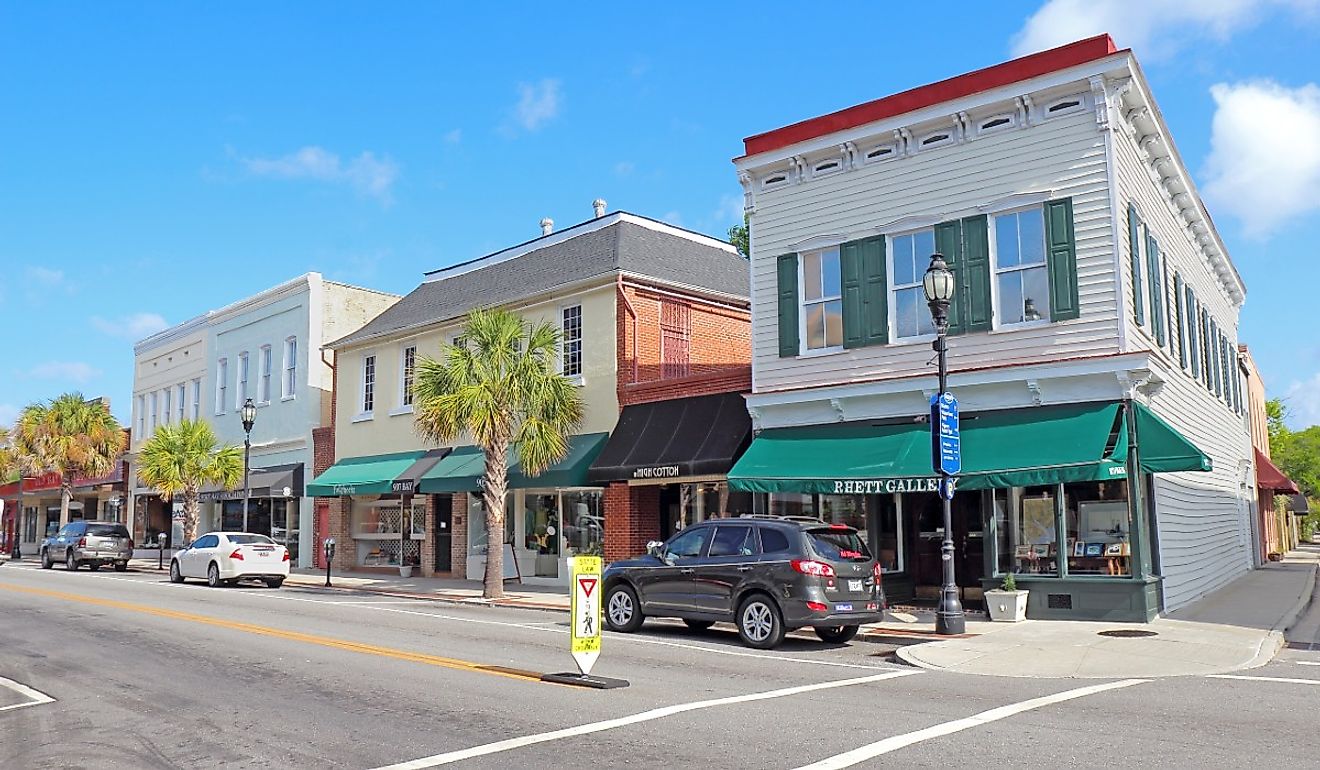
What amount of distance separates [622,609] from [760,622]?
2.64m

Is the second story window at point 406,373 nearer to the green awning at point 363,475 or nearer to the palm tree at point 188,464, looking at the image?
the green awning at point 363,475

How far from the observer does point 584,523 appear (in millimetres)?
24766

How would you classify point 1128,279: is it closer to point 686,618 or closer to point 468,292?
point 686,618

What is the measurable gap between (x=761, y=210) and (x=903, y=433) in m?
5.57

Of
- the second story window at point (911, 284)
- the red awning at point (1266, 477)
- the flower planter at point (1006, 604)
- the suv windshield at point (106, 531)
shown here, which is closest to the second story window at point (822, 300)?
the second story window at point (911, 284)

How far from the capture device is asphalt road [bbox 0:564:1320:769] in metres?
7.40

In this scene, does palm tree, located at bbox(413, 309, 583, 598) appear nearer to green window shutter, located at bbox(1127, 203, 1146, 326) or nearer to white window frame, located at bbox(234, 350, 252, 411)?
green window shutter, located at bbox(1127, 203, 1146, 326)

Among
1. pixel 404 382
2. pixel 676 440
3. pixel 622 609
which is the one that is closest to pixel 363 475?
pixel 404 382

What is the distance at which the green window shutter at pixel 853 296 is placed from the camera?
1888 cm

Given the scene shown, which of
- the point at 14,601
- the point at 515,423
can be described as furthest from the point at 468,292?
the point at 14,601

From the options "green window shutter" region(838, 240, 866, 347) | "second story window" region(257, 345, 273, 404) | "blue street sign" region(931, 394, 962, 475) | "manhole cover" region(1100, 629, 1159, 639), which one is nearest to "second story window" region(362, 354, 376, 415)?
"second story window" region(257, 345, 273, 404)

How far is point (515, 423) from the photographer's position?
921 inches

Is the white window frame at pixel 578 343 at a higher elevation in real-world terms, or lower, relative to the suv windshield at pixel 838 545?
higher

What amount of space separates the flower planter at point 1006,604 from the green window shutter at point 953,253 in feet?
14.2
